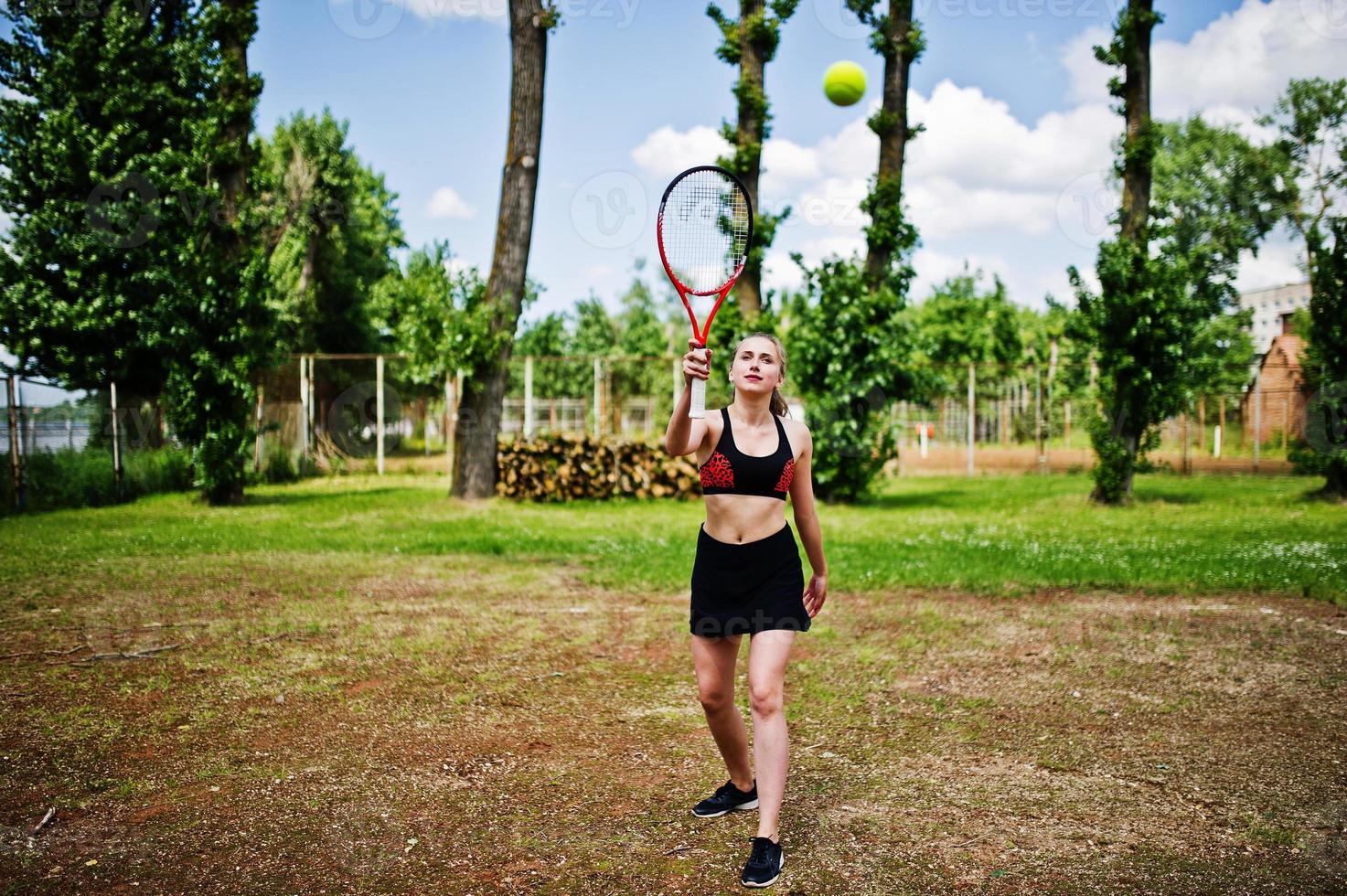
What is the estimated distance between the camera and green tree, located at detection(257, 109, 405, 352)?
107ft

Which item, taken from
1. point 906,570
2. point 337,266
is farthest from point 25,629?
point 337,266

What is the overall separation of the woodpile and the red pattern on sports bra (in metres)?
14.6

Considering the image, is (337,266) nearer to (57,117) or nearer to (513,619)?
(57,117)

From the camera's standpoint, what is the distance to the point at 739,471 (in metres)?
4.04

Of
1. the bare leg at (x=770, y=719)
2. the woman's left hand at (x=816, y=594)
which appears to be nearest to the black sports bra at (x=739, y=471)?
the woman's left hand at (x=816, y=594)

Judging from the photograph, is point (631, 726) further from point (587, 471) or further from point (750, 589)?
point (587, 471)

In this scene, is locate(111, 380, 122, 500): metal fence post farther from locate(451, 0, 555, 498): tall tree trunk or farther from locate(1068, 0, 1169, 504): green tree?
locate(1068, 0, 1169, 504): green tree

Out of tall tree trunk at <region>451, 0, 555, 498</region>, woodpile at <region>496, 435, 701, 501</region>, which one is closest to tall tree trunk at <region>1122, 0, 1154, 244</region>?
woodpile at <region>496, 435, 701, 501</region>

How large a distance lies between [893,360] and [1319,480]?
40.6ft

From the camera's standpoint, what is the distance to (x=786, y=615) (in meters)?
3.98

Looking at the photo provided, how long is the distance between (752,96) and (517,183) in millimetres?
4850

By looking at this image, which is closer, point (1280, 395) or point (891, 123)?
point (891, 123)

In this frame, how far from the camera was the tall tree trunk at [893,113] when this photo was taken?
60.3 feet

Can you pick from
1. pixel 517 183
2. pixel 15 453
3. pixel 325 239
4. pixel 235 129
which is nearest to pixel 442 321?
pixel 517 183
